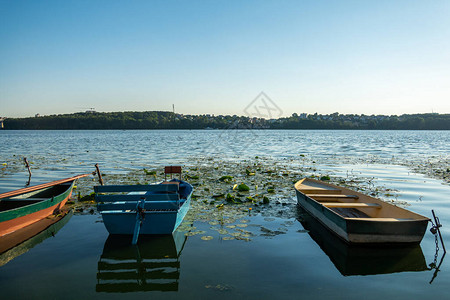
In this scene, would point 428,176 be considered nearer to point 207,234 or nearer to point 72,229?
point 207,234

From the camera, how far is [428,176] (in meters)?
20.7

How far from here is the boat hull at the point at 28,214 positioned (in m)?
9.35

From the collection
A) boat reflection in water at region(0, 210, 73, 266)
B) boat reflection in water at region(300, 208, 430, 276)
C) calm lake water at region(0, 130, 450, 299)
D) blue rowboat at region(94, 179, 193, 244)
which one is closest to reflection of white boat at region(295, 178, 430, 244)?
boat reflection in water at region(300, 208, 430, 276)

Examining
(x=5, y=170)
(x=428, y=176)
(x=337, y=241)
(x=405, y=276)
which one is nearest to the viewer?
(x=405, y=276)

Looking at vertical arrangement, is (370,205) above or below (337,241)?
above

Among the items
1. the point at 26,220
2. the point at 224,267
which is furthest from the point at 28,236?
the point at 224,267

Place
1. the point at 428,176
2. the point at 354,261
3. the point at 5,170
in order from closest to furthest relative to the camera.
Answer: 1. the point at 354,261
2. the point at 428,176
3. the point at 5,170

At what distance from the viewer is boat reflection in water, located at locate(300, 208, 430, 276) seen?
24.6 feet

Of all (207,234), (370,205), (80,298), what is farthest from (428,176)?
(80,298)

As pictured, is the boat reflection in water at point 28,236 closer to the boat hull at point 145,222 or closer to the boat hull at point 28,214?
the boat hull at point 28,214

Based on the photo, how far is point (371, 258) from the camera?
8.07m

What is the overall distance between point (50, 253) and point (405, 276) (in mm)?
9149

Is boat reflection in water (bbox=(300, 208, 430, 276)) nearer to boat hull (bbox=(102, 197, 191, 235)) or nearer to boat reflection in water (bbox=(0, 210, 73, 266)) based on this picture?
boat hull (bbox=(102, 197, 191, 235))

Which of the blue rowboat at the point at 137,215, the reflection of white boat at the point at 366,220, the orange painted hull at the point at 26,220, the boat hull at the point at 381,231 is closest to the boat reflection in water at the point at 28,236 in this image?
the orange painted hull at the point at 26,220
